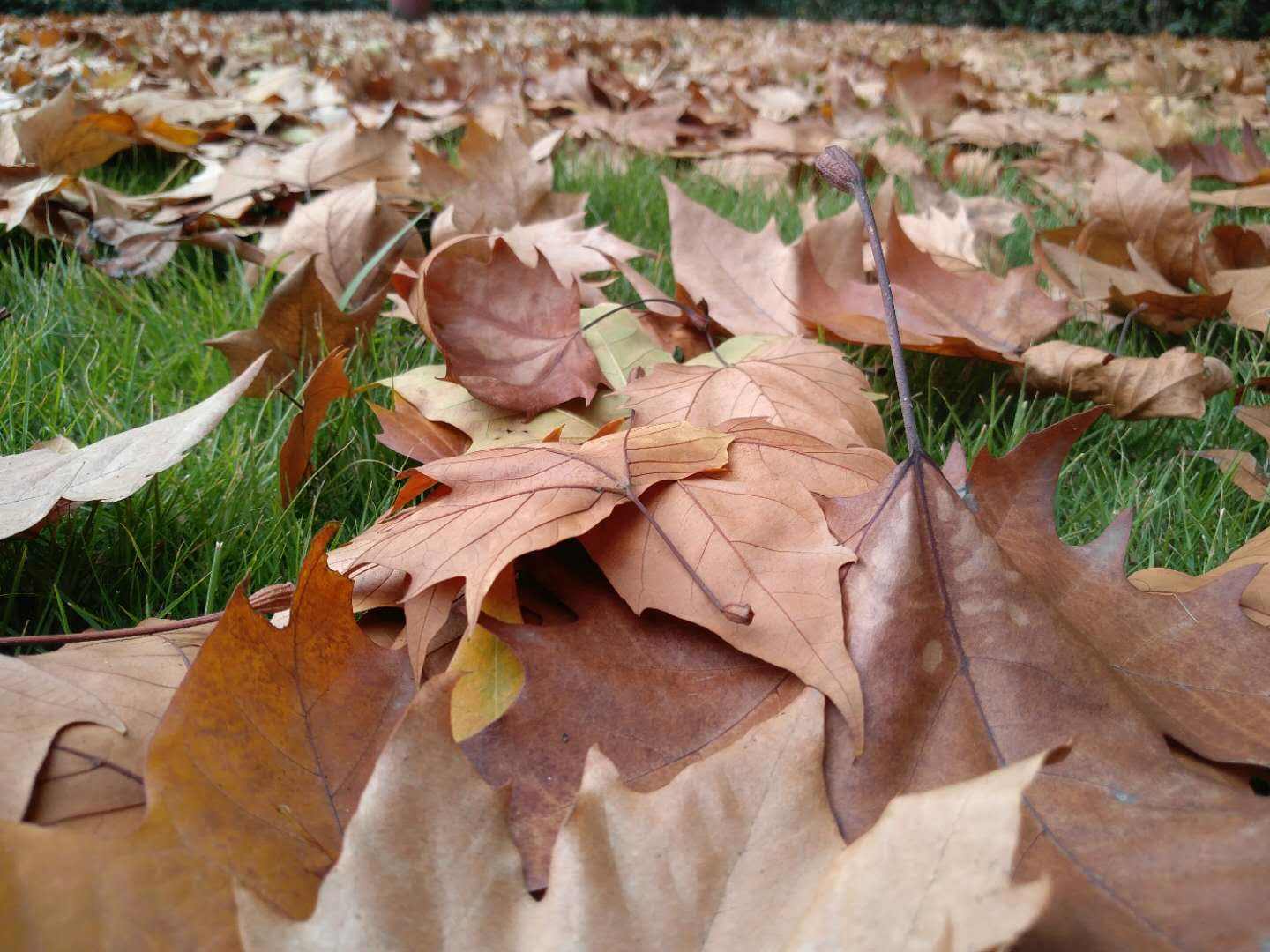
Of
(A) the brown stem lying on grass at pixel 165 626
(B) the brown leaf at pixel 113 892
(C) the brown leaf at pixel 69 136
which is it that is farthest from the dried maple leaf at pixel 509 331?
(C) the brown leaf at pixel 69 136

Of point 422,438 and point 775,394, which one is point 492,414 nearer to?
point 422,438

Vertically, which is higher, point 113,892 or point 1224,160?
point 113,892

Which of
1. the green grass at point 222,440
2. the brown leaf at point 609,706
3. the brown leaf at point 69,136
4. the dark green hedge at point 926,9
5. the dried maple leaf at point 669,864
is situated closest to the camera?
the dried maple leaf at point 669,864

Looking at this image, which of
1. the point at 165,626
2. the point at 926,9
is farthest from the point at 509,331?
the point at 926,9

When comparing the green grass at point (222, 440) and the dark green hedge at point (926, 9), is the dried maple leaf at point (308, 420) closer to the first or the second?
the green grass at point (222, 440)

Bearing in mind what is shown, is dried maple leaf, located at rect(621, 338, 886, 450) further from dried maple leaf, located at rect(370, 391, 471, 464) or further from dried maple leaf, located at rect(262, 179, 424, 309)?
dried maple leaf, located at rect(262, 179, 424, 309)

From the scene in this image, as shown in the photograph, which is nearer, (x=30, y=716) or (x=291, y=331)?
(x=30, y=716)

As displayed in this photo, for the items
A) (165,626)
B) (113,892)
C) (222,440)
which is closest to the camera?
(113,892)

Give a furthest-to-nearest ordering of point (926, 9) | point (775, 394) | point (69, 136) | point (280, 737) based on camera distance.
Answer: point (926, 9) → point (69, 136) → point (775, 394) → point (280, 737)
